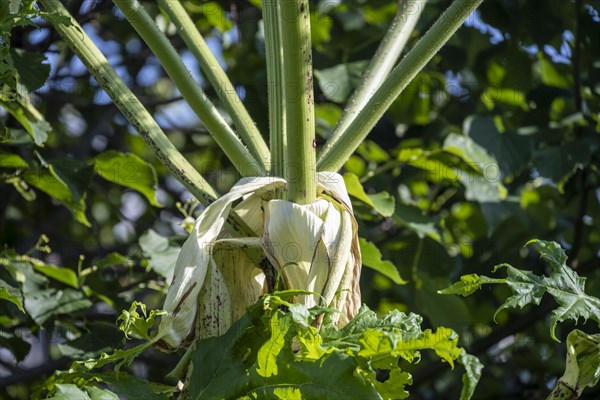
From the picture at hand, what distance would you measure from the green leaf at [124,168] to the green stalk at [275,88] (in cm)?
52

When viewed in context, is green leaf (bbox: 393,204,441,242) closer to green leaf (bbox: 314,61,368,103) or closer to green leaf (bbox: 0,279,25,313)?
green leaf (bbox: 314,61,368,103)

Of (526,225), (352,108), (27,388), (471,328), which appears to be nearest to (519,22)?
(526,225)

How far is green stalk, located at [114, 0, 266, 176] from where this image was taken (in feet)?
3.59

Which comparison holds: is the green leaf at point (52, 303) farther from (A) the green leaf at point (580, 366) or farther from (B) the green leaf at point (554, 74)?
(B) the green leaf at point (554, 74)

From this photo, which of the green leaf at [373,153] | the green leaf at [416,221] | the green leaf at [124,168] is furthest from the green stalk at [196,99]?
the green leaf at [373,153]

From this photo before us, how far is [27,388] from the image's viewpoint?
2.60 m

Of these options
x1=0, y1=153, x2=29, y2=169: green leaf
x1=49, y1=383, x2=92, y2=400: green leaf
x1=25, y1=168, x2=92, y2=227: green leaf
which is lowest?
x1=49, y1=383, x2=92, y2=400: green leaf

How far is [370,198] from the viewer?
1526 millimetres

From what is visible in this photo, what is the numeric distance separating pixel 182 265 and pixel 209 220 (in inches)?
2.6

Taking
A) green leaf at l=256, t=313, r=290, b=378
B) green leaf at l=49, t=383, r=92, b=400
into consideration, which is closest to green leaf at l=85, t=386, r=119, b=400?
green leaf at l=49, t=383, r=92, b=400

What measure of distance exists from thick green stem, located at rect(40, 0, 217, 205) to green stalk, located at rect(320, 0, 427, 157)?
0.17m

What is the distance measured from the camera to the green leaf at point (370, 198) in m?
1.43

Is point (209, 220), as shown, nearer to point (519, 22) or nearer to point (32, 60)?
point (32, 60)

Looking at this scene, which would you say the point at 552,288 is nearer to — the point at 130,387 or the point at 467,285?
the point at 467,285
